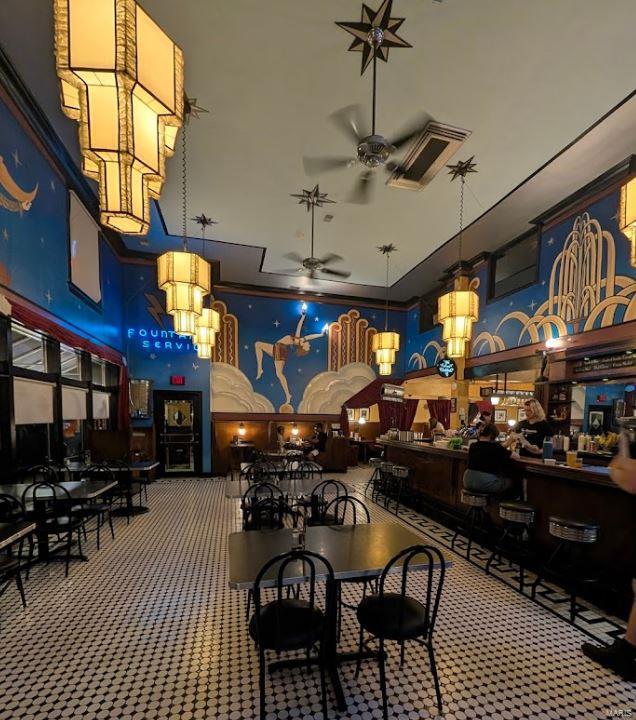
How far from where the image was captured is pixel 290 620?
220cm

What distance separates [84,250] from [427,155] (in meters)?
5.54

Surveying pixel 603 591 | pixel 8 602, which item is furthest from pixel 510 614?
pixel 8 602

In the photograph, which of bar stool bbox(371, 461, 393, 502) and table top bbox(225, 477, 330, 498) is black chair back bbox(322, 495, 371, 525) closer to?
table top bbox(225, 477, 330, 498)

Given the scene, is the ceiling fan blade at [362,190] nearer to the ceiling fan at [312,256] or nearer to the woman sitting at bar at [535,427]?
the ceiling fan at [312,256]

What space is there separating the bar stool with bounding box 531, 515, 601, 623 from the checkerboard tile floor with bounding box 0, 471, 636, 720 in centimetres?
38

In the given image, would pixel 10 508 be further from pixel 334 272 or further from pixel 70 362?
pixel 334 272

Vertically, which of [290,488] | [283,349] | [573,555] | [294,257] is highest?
[294,257]

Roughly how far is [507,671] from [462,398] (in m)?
6.51

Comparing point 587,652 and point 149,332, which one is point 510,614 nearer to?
point 587,652

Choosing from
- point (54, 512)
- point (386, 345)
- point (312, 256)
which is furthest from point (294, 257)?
point (54, 512)

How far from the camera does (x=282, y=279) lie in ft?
30.7

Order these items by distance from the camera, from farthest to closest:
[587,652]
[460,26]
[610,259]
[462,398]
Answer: [462,398] → [610,259] → [460,26] → [587,652]

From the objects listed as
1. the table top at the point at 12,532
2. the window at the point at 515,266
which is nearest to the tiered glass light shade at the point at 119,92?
the table top at the point at 12,532

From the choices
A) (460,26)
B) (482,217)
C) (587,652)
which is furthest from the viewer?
(482,217)
